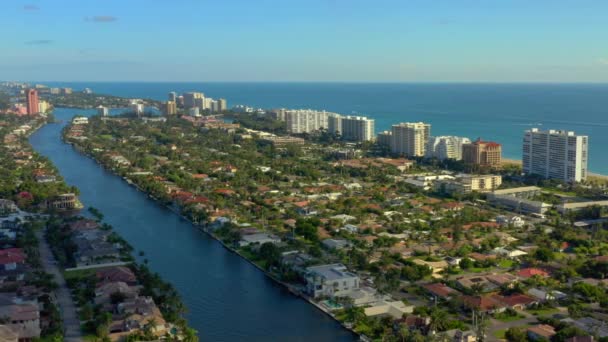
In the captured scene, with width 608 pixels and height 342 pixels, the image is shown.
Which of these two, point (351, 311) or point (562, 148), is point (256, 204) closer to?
point (351, 311)

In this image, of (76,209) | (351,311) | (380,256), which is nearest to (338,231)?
(380,256)

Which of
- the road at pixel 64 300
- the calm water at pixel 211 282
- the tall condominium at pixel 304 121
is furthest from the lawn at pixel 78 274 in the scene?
the tall condominium at pixel 304 121

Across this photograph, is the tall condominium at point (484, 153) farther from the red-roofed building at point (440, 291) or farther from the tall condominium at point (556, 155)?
the red-roofed building at point (440, 291)

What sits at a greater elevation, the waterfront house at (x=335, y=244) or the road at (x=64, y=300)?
the waterfront house at (x=335, y=244)

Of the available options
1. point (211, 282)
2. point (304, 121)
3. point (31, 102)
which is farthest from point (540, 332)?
point (31, 102)

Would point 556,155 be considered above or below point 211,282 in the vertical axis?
above

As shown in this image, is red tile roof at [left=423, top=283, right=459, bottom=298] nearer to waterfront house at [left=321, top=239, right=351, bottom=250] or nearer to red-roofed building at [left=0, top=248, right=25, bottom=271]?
waterfront house at [left=321, top=239, right=351, bottom=250]

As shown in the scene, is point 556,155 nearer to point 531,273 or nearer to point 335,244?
point 531,273
